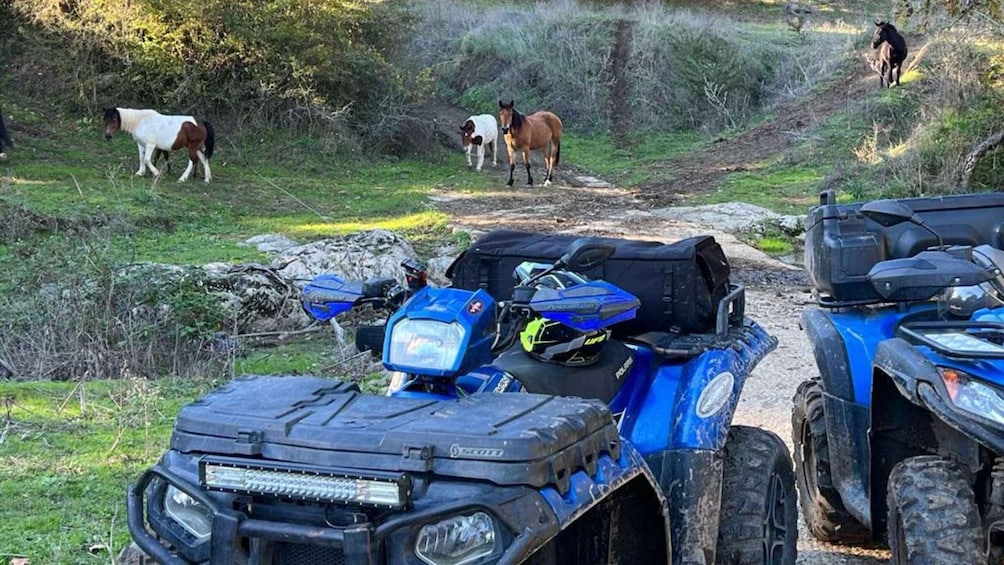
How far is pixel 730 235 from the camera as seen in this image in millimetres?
16719

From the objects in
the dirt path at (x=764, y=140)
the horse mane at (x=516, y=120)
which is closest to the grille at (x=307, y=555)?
the dirt path at (x=764, y=140)

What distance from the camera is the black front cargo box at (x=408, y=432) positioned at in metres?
2.75

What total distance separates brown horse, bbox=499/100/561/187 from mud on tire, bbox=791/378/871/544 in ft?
58.5

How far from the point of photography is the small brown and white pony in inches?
869

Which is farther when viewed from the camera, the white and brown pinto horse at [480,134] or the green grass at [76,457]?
the white and brown pinto horse at [480,134]

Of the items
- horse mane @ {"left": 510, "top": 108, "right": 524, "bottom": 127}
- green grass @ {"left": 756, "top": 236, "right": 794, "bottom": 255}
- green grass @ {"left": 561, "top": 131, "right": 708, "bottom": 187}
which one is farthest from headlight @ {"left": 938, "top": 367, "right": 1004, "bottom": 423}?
horse mane @ {"left": 510, "top": 108, "right": 524, "bottom": 127}

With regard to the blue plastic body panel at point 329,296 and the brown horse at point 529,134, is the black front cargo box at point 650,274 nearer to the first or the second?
the blue plastic body panel at point 329,296

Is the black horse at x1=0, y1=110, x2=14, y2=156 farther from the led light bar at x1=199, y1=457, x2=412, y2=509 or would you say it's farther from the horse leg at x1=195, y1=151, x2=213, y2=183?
the led light bar at x1=199, y1=457, x2=412, y2=509

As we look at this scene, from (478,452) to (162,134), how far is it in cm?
2057

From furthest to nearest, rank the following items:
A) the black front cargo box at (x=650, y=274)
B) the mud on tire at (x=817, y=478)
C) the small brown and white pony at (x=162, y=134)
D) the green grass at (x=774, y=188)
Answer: the small brown and white pony at (x=162, y=134)
the green grass at (x=774, y=188)
the mud on tire at (x=817, y=478)
the black front cargo box at (x=650, y=274)

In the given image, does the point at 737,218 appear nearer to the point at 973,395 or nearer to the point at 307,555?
the point at 973,395

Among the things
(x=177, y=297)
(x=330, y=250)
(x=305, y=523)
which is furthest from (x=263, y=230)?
(x=305, y=523)

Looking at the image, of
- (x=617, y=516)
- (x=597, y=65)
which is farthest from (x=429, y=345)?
(x=597, y=65)

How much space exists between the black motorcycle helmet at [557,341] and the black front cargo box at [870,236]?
166 cm
